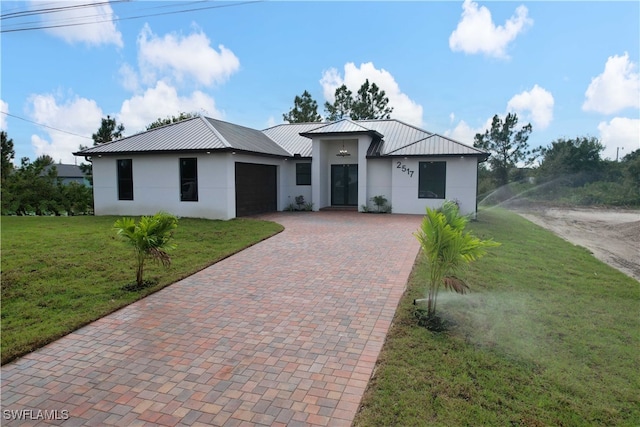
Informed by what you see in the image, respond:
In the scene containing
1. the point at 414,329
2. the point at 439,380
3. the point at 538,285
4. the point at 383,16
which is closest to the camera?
the point at 439,380

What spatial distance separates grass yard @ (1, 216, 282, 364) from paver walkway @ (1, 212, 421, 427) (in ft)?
1.04

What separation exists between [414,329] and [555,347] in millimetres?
1529

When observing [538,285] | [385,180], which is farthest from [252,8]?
[538,285]

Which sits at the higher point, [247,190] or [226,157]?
[226,157]

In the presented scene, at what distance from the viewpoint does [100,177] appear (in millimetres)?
16312

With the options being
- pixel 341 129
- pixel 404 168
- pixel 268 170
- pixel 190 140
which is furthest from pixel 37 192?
pixel 404 168

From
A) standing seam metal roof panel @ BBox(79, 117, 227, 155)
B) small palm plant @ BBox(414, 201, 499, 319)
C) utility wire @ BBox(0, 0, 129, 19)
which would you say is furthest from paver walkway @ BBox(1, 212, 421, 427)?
utility wire @ BBox(0, 0, 129, 19)

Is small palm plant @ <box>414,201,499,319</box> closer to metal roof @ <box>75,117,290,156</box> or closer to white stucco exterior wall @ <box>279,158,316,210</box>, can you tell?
metal roof @ <box>75,117,290,156</box>

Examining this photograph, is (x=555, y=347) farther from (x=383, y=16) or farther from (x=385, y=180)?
(x=385, y=180)

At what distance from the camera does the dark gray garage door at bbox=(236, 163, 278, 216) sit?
15.6m

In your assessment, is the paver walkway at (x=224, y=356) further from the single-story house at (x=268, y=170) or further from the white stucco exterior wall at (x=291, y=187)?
the white stucco exterior wall at (x=291, y=187)

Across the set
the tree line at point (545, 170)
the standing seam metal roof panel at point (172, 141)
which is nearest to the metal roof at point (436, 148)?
the standing seam metal roof panel at point (172, 141)

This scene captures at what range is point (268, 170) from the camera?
18.0m

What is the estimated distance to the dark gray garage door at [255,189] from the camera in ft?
51.3
